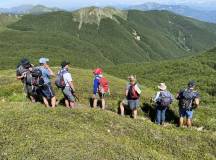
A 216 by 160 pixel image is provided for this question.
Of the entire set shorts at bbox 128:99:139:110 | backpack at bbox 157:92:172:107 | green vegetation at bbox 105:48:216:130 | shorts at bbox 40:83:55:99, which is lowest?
green vegetation at bbox 105:48:216:130

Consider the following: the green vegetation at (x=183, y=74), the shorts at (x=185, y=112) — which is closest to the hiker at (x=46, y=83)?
the shorts at (x=185, y=112)

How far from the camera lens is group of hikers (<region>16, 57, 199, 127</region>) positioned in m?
25.1

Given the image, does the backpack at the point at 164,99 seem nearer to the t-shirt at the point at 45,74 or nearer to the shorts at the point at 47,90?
the shorts at the point at 47,90

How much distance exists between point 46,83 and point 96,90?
3.46 metres

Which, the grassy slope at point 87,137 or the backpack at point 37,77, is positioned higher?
the backpack at point 37,77

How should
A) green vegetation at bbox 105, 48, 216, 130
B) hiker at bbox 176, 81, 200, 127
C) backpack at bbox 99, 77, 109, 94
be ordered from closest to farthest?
hiker at bbox 176, 81, 200, 127 < backpack at bbox 99, 77, 109, 94 < green vegetation at bbox 105, 48, 216, 130

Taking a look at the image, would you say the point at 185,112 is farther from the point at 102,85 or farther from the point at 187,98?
the point at 102,85

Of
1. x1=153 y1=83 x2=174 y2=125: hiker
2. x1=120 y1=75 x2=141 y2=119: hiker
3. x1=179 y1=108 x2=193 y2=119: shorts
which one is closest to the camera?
x1=120 y1=75 x2=141 y2=119: hiker

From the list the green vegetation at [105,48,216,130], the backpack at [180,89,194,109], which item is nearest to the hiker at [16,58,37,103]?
the backpack at [180,89,194,109]

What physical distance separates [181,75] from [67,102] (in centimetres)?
→ 9616

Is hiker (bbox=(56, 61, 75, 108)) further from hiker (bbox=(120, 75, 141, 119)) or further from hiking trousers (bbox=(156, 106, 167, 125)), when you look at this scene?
hiking trousers (bbox=(156, 106, 167, 125))

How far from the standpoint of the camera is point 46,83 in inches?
995

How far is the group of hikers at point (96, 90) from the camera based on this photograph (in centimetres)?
2514

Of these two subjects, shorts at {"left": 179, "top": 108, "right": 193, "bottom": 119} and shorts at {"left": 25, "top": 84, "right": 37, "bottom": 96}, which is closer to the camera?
shorts at {"left": 179, "top": 108, "right": 193, "bottom": 119}
